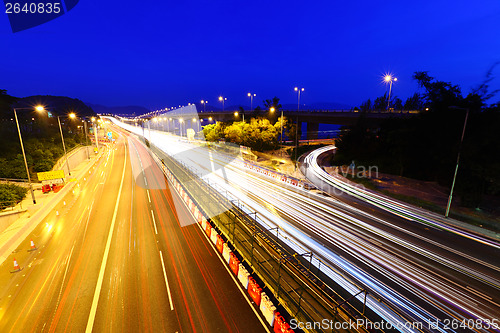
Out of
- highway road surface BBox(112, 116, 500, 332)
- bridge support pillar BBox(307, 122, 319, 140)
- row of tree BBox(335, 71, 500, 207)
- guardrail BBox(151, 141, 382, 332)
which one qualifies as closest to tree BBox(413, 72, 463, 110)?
row of tree BBox(335, 71, 500, 207)

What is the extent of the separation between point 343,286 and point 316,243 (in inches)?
143

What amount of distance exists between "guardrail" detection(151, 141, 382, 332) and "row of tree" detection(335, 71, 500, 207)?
14.4 m

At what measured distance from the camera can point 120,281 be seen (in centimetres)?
1120

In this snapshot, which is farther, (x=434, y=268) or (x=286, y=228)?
(x=286, y=228)

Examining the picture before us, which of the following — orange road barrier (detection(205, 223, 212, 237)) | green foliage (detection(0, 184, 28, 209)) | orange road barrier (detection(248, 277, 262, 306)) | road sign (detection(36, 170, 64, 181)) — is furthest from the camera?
road sign (detection(36, 170, 64, 181))

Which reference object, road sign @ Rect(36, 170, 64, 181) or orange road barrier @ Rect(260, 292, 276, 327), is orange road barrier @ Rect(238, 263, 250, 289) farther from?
road sign @ Rect(36, 170, 64, 181)

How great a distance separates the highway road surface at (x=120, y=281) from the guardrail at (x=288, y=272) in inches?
55.5

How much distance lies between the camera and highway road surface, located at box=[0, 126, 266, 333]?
898 cm

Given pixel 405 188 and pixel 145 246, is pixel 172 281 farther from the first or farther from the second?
pixel 405 188

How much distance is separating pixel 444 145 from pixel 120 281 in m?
33.6

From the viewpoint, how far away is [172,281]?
11195mm

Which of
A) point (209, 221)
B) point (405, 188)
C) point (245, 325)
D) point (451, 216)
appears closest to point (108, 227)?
point (209, 221)

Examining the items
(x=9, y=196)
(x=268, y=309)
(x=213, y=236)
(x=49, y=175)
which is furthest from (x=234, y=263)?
(x=49, y=175)

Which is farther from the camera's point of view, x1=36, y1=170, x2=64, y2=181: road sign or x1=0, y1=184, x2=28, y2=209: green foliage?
x1=36, y1=170, x2=64, y2=181: road sign
